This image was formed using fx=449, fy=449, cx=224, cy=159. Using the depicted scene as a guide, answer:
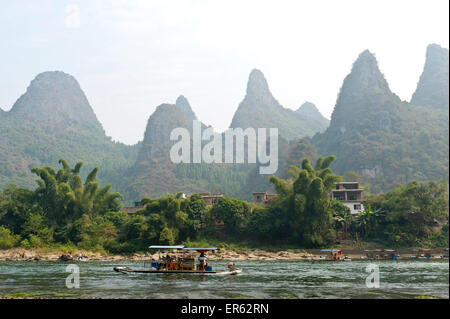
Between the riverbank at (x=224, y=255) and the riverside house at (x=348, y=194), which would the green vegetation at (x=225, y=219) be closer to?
the riverbank at (x=224, y=255)

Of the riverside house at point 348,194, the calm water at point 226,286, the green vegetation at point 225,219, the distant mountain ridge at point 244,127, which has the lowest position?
the calm water at point 226,286

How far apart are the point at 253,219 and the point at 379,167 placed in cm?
7164

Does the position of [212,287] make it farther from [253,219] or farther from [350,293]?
[253,219]

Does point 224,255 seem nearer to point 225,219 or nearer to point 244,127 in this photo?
point 225,219

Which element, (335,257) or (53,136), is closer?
(335,257)

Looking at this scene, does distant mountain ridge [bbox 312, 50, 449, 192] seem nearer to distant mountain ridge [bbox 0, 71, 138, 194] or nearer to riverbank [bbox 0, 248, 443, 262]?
riverbank [bbox 0, 248, 443, 262]

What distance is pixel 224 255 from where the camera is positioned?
46.4m

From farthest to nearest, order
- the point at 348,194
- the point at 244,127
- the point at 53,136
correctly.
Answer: the point at 244,127
the point at 53,136
the point at 348,194

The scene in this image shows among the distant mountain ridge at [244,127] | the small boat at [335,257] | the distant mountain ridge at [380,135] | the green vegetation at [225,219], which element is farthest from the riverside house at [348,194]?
the distant mountain ridge at [244,127]

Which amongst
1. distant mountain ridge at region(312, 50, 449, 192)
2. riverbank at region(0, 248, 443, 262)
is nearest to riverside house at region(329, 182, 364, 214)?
riverbank at region(0, 248, 443, 262)

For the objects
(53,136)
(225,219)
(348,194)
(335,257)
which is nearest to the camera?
(335,257)

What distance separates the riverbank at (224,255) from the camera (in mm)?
44250

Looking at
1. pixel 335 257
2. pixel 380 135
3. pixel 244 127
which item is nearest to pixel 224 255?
pixel 335 257

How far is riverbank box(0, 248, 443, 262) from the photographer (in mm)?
44250
